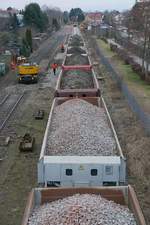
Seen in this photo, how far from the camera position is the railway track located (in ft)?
72.1

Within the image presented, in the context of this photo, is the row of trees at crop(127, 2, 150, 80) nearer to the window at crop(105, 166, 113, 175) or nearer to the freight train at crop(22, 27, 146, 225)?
the freight train at crop(22, 27, 146, 225)

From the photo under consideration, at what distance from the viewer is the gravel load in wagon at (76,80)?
23922 mm

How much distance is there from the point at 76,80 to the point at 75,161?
44.8ft

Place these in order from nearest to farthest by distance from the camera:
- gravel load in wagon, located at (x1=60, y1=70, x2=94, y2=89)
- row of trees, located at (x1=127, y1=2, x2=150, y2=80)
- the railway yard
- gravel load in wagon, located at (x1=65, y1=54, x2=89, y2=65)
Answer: the railway yard → gravel load in wagon, located at (x1=60, y1=70, x2=94, y2=89) → row of trees, located at (x1=127, y1=2, x2=150, y2=80) → gravel load in wagon, located at (x1=65, y1=54, x2=89, y2=65)

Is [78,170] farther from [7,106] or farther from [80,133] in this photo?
[7,106]

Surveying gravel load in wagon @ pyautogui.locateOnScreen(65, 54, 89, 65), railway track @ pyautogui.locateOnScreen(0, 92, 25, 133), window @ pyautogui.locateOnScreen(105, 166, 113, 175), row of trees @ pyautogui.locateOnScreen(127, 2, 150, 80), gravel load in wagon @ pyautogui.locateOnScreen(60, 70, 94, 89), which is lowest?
railway track @ pyautogui.locateOnScreen(0, 92, 25, 133)

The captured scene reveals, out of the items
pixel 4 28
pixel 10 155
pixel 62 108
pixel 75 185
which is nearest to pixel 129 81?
pixel 62 108

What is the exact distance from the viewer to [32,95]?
96.8 ft

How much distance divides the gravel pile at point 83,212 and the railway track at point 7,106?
11214mm

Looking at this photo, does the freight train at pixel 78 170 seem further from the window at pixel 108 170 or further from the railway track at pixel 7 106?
the railway track at pixel 7 106

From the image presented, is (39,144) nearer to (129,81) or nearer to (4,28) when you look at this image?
(129,81)

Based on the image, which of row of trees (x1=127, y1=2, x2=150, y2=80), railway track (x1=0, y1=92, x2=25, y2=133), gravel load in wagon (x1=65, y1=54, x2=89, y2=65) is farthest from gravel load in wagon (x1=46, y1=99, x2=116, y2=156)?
gravel load in wagon (x1=65, y1=54, x2=89, y2=65)

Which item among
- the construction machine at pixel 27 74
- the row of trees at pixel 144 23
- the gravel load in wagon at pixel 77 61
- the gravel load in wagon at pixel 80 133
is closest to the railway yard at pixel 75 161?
the gravel load in wagon at pixel 80 133

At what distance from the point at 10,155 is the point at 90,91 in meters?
5.88
